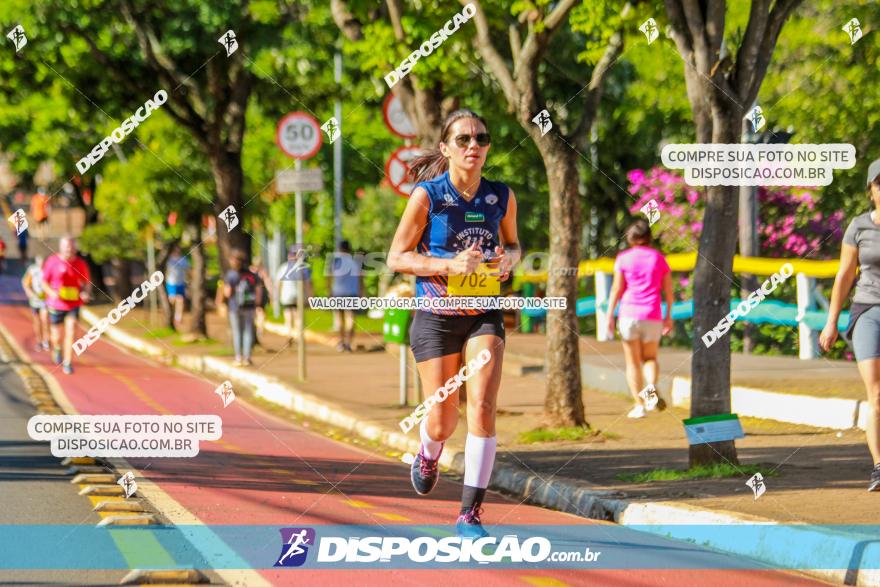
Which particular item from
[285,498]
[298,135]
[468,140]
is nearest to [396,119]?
[298,135]

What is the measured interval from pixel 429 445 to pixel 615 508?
1666mm

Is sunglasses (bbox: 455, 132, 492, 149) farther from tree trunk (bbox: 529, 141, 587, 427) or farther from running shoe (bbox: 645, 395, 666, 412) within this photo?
running shoe (bbox: 645, 395, 666, 412)

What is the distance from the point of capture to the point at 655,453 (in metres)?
11.6

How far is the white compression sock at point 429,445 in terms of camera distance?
8109 mm

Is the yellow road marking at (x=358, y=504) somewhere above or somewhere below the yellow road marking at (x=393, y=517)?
above

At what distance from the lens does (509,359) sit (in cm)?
1988

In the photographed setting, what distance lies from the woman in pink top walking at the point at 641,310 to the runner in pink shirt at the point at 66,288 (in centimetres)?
878

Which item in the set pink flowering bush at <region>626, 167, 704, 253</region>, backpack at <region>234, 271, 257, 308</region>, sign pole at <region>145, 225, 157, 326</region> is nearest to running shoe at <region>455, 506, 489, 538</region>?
pink flowering bush at <region>626, 167, 704, 253</region>

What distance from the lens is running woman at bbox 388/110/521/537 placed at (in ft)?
25.1

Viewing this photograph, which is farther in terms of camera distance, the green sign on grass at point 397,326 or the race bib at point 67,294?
the race bib at point 67,294

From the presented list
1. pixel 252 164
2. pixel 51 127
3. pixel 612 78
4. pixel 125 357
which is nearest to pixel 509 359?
pixel 125 357

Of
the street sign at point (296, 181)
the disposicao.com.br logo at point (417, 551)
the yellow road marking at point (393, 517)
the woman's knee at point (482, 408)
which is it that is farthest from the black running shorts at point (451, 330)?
the street sign at point (296, 181)

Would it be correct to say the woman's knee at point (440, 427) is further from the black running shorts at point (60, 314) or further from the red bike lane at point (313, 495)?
the black running shorts at point (60, 314)

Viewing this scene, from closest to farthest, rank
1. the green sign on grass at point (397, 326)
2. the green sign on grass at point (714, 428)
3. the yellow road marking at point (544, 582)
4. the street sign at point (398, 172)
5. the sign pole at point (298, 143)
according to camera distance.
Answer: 1. the yellow road marking at point (544, 582)
2. the green sign on grass at point (714, 428)
3. the green sign on grass at point (397, 326)
4. the street sign at point (398, 172)
5. the sign pole at point (298, 143)
